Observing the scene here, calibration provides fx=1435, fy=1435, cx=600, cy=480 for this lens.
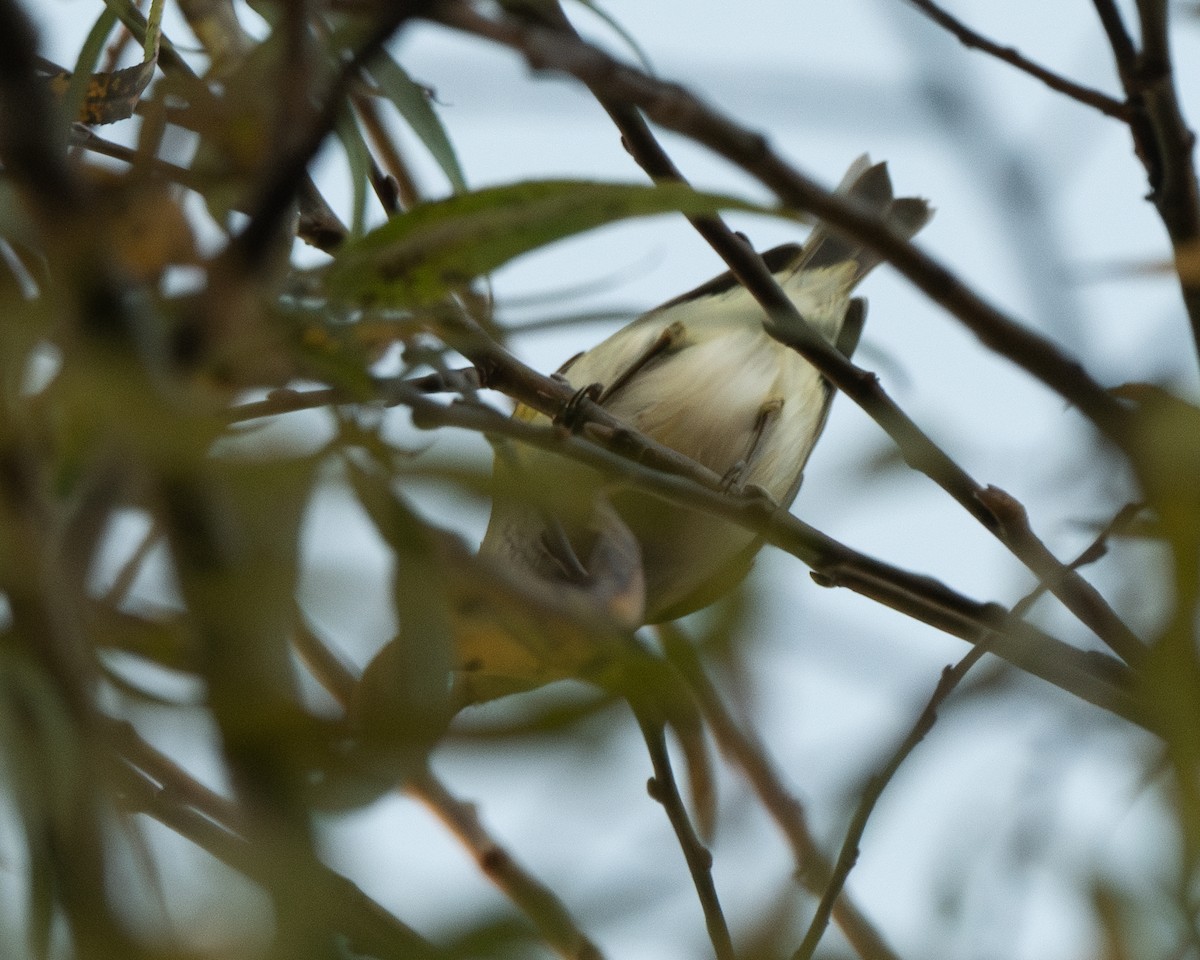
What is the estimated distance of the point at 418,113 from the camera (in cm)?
115

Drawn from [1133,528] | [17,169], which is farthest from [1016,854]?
[17,169]

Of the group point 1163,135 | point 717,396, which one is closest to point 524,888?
point 1163,135

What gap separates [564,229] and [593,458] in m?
0.18

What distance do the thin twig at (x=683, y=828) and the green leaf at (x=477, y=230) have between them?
0.63m

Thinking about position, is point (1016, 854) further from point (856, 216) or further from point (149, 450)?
point (149, 450)

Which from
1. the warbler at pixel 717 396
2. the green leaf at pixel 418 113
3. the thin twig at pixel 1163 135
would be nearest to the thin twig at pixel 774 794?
the warbler at pixel 717 396

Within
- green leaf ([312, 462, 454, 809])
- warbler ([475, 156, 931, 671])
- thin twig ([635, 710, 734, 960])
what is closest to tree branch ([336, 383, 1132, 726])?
green leaf ([312, 462, 454, 809])

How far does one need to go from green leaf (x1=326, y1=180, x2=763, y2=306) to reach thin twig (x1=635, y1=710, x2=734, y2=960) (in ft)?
2.06

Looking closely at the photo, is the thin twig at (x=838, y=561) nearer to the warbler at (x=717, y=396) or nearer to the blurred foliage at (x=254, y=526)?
the blurred foliage at (x=254, y=526)

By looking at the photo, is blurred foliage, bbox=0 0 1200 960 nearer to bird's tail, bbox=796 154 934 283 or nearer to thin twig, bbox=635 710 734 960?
thin twig, bbox=635 710 734 960

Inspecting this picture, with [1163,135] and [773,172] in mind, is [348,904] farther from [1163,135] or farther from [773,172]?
[1163,135]

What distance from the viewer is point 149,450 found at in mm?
536

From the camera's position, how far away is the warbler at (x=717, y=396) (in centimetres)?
216

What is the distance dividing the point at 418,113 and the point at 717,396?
1.39 metres
